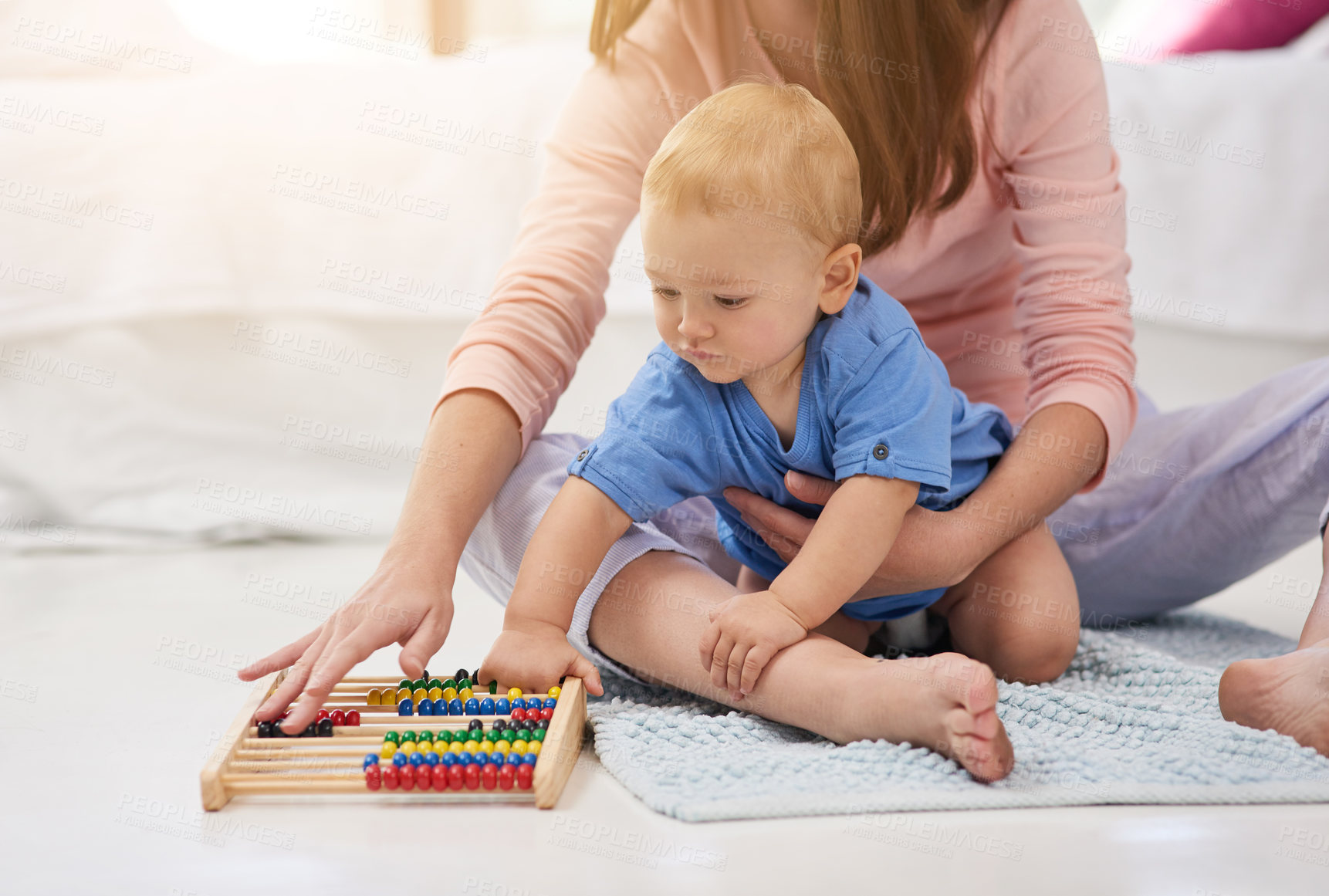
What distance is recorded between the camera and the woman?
0.96 metres

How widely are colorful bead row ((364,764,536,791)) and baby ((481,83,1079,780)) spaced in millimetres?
140

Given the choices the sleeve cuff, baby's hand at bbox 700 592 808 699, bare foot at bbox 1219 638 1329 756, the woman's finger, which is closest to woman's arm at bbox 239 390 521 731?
the woman's finger

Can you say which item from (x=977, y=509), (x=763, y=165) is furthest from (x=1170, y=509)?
(x=763, y=165)

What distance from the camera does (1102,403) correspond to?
3.50 feet

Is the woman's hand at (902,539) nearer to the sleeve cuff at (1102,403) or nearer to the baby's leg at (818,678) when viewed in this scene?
the baby's leg at (818,678)

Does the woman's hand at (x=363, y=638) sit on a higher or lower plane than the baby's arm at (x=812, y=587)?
lower

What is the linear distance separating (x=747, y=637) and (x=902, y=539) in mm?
178

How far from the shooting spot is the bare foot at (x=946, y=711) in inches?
30.2

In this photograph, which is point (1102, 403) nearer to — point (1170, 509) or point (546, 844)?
point (1170, 509)

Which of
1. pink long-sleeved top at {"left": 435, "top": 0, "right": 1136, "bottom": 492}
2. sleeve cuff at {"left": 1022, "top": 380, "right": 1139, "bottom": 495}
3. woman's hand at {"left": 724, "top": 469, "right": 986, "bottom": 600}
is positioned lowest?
woman's hand at {"left": 724, "top": 469, "right": 986, "bottom": 600}

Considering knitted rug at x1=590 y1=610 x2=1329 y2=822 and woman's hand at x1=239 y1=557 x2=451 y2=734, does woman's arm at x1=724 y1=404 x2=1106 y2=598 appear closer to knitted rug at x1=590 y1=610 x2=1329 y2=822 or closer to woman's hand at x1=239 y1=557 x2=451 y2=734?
knitted rug at x1=590 y1=610 x2=1329 y2=822

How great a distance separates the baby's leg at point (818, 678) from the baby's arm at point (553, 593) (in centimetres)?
5

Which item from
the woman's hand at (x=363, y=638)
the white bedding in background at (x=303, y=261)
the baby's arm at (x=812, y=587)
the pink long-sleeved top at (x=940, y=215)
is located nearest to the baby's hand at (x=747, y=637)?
the baby's arm at (x=812, y=587)

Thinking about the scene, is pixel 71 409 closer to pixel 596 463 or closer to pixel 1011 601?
pixel 596 463
